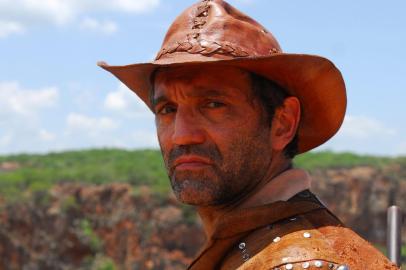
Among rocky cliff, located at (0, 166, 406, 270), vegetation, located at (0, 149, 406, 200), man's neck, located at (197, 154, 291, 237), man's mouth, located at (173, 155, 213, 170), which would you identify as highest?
man's mouth, located at (173, 155, 213, 170)

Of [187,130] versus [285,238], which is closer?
[285,238]

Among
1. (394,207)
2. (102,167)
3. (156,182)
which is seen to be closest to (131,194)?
(156,182)

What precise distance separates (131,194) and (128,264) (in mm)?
2236

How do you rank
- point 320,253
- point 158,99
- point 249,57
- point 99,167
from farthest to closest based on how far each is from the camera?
point 99,167 < point 158,99 < point 249,57 < point 320,253

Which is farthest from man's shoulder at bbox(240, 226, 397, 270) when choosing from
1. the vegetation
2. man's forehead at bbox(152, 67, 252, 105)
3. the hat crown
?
the vegetation

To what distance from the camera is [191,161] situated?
2.51 metres

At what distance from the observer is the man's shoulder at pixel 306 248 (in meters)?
2.17

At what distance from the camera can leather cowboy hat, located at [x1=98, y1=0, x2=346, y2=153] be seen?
2492mm

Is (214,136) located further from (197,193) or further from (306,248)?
(306,248)

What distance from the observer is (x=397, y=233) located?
135 inches

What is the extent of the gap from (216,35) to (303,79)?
324mm

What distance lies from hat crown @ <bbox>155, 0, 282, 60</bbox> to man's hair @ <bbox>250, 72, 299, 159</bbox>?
87 millimetres

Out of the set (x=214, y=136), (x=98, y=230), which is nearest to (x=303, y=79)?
(x=214, y=136)

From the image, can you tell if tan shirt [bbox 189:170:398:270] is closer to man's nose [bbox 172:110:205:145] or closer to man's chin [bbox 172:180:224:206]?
man's chin [bbox 172:180:224:206]
